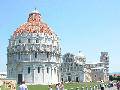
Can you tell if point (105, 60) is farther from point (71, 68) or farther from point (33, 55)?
point (33, 55)

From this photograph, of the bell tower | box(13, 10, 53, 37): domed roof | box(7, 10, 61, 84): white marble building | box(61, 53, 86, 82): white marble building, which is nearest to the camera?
box(7, 10, 61, 84): white marble building

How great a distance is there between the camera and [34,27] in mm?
84438

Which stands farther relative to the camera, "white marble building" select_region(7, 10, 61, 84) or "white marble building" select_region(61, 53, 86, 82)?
"white marble building" select_region(61, 53, 86, 82)

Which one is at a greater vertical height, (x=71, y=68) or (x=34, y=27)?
(x=34, y=27)

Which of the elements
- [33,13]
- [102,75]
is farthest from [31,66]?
[102,75]

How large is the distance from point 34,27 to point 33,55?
25.0 ft

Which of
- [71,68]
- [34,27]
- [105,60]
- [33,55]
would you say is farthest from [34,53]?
[105,60]

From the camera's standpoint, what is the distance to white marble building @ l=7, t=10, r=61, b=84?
81000 mm

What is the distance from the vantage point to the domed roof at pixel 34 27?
83219 mm

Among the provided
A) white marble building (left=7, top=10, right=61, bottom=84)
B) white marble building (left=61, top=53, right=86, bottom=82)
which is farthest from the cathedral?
white marble building (left=61, top=53, right=86, bottom=82)

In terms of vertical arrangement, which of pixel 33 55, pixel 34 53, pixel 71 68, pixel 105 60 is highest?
pixel 105 60

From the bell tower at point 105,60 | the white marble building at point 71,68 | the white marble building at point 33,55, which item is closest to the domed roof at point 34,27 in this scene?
the white marble building at point 33,55

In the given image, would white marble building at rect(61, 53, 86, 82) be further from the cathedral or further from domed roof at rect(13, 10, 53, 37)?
domed roof at rect(13, 10, 53, 37)

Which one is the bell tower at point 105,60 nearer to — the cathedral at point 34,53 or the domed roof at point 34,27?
the cathedral at point 34,53
